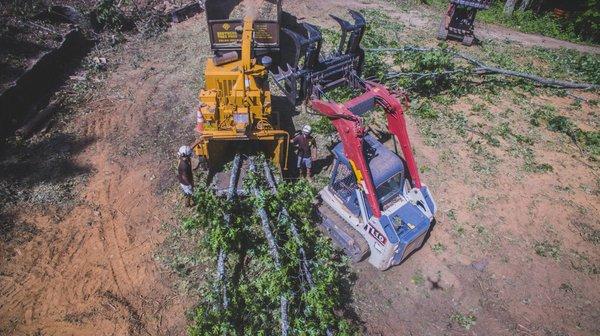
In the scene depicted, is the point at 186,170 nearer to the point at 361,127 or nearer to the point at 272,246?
the point at 272,246

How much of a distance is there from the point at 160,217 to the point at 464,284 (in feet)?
24.3

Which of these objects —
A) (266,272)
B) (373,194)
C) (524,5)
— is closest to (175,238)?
(266,272)

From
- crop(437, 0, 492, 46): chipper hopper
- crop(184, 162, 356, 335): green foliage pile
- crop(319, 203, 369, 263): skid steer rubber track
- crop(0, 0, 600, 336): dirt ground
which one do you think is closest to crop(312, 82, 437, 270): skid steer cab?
crop(319, 203, 369, 263): skid steer rubber track

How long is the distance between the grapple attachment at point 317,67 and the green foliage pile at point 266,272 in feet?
12.5

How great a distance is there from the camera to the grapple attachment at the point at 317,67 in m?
11.2

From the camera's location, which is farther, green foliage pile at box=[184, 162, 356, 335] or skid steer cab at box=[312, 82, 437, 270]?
skid steer cab at box=[312, 82, 437, 270]

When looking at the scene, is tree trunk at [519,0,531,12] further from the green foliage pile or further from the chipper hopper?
the green foliage pile

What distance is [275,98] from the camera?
1347 cm

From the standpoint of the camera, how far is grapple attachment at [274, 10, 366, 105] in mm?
11242

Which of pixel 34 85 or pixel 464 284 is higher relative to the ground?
pixel 34 85

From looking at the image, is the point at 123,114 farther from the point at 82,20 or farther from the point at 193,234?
the point at 82,20

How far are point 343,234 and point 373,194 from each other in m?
1.37

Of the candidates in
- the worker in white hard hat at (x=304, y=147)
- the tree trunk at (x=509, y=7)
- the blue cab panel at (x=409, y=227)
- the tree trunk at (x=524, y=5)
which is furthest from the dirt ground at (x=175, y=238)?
the tree trunk at (x=524, y=5)

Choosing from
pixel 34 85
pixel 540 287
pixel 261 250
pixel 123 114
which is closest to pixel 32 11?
pixel 34 85
